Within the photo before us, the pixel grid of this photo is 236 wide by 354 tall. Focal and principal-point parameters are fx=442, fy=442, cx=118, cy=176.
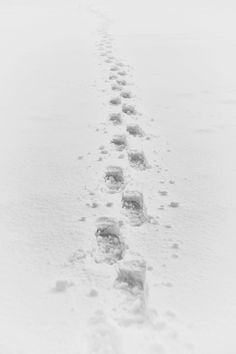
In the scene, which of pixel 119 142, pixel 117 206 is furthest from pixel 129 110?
pixel 117 206

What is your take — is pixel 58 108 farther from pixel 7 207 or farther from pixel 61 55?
pixel 61 55

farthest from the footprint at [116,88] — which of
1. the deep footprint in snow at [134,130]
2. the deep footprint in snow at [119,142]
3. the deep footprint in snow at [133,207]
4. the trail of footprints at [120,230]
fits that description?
the deep footprint in snow at [133,207]

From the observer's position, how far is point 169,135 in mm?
4023

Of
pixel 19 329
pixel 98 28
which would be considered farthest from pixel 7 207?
pixel 98 28

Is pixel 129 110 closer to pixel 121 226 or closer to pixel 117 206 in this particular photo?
pixel 117 206

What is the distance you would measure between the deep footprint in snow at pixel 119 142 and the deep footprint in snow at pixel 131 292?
151cm

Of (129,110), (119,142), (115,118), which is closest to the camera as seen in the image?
(119,142)

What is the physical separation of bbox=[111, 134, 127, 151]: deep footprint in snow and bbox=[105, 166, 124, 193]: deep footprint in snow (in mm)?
426

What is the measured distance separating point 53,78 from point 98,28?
13.8 ft

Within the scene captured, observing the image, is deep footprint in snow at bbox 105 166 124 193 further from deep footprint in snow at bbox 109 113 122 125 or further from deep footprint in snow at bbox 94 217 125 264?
deep footprint in snow at bbox 109 113 122 125

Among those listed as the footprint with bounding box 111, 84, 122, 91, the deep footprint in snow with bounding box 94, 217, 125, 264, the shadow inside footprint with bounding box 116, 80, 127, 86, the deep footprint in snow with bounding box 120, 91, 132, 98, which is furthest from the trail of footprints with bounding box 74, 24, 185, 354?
the shadow inside footprint with bounding box 116, 80, 127, 86

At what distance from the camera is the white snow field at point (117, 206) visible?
199 cm

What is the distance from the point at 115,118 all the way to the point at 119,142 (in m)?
0.57

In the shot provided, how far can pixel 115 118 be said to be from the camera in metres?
4.19
